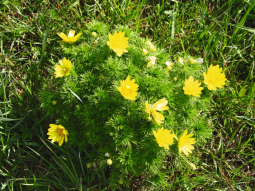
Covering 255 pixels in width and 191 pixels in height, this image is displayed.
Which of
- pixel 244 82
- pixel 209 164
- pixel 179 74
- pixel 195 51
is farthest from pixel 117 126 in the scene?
pixel 244 82

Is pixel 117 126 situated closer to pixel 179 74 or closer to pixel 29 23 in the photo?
pixel 179 74

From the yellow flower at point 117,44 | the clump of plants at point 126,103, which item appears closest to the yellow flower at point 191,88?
the clump of plants at point 126,103

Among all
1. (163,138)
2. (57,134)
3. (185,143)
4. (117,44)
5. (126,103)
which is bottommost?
(57,134)

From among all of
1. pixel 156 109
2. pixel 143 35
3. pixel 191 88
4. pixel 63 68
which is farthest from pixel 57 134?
pixel 143 35

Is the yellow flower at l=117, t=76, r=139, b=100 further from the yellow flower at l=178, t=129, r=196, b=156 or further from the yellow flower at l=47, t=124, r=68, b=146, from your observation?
the yellow flower at l=47, t=124, r=68, b=146

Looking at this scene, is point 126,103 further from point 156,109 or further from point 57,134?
point 57,134

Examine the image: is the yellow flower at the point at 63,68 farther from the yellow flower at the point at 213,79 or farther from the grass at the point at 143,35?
the yellow flower at the point at 213,79
